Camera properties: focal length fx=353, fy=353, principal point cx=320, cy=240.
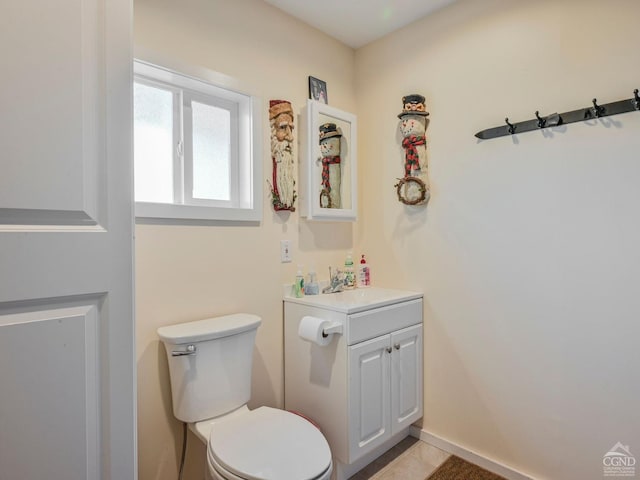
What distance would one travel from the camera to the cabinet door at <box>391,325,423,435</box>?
1922mm

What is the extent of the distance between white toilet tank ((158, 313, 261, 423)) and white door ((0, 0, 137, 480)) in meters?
0.53

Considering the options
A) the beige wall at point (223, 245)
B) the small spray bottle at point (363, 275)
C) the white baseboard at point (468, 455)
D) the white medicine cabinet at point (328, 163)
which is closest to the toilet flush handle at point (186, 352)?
the beige wall at point (223, 245)

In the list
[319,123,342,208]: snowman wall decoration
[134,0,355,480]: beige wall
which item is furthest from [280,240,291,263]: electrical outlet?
[319,123,342,208]: snowman wall decoration

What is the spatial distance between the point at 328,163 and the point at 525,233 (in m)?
1.16

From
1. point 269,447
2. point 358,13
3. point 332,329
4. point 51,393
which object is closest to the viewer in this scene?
point 51,393

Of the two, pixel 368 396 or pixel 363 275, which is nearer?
pixel 368 396

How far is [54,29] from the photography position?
32.2 inches

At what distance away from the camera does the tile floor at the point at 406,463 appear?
72.3 inches

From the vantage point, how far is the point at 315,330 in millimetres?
1663

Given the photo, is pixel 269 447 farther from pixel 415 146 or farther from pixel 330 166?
pixel 415 146

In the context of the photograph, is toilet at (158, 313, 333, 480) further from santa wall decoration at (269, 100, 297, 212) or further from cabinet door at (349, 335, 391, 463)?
santa wall decoration at (269, 100, 297, 212)

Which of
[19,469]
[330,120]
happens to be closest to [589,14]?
[330,120]

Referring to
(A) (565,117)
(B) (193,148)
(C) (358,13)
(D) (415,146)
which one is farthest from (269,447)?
(C) (358,13)

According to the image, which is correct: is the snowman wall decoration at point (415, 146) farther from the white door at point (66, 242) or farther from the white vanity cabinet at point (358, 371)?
the white door at point (66, 242)
